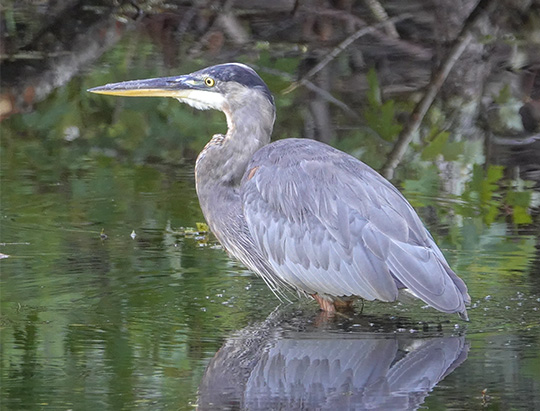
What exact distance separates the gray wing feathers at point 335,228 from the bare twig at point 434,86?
2.60 m

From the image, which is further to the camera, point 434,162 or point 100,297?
point 434,162

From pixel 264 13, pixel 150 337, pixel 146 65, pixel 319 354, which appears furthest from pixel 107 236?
pixel 264 13

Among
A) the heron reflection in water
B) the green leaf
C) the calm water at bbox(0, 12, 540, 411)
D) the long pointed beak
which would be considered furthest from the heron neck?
the green leaf

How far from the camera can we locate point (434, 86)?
1041 centimetres

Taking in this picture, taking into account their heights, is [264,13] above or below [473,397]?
above

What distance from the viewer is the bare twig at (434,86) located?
877 cm

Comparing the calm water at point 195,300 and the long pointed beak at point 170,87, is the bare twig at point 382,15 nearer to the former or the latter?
the calm water at point 195,300

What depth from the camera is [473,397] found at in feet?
14.4

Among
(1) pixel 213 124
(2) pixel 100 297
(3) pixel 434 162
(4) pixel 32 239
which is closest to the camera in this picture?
(2) pixel 100 297

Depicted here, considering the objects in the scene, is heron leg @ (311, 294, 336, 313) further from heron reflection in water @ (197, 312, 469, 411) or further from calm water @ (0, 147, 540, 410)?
heron reflection in water @ (197, 312, 469, 411)

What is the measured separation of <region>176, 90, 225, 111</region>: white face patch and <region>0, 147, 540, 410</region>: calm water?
2.79 ft

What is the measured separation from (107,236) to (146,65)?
5.24 m


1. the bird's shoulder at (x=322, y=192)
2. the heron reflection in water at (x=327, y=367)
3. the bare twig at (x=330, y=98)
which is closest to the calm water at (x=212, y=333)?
the heron reflection in water at (x=327, y=367)

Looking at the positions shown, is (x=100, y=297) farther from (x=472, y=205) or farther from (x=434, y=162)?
(x=434, y=162)
